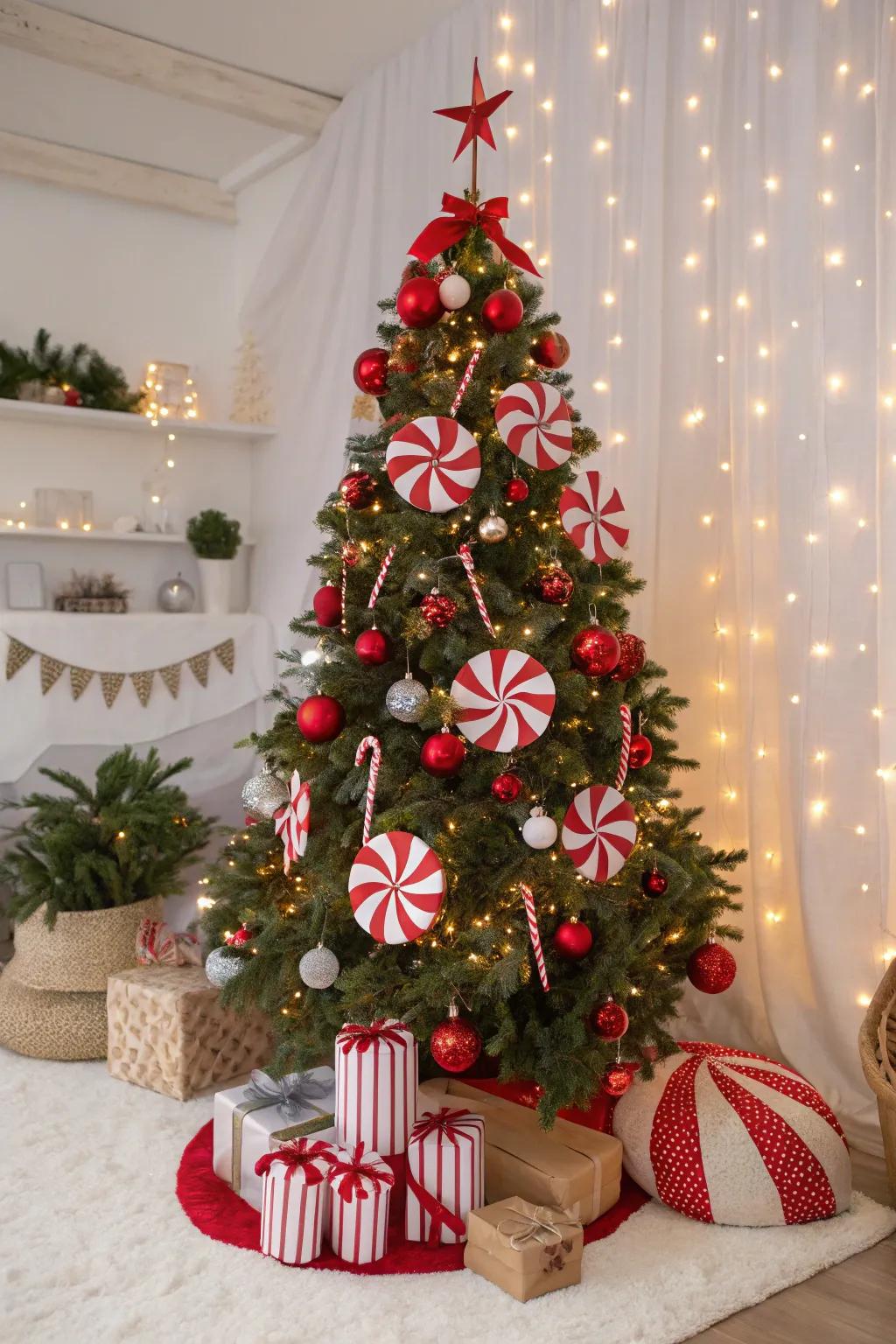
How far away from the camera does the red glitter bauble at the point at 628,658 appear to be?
1.96 meters

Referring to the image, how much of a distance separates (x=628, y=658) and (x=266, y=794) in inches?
27.1

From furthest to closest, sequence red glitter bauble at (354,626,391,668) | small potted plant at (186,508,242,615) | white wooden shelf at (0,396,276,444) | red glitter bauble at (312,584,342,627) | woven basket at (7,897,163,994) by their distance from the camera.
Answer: small potted plant at (186,508,242,615)
white wooden shelf at (0,396,276,444)
woven basket at (7,897,163,994)
red glitter bauble at (312,584,342,627)
red glitter bauble at (354,626,391,668)

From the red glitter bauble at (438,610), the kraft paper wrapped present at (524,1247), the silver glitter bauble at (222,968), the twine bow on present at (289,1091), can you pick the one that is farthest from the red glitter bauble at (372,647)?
the kraft paper wrapped present at (524,1247)

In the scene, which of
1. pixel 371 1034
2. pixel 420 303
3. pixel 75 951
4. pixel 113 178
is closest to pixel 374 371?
pixel 420 303

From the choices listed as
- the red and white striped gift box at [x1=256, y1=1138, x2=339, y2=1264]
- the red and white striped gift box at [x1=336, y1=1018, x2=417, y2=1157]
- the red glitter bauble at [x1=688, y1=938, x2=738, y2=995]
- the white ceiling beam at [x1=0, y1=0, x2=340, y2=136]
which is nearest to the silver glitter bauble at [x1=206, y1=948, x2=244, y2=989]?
the red and white striped gift box at [x1=336, y1=1018, x2=417, y2=1157]

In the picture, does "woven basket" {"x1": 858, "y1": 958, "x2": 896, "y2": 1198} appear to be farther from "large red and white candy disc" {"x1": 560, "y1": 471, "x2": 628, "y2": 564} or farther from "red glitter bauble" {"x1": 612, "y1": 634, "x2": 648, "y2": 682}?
"large red and white candy disc" {"x1": 560, "y1": 471, "x2": 628, "y2": 564}

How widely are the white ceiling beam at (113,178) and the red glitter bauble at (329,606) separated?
7.80 feet

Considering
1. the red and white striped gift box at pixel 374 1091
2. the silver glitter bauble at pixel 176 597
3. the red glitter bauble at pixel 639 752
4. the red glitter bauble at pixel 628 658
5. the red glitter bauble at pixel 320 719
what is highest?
the silver glitter bauble at pixel 176 597

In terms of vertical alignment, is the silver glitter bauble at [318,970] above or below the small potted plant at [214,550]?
below

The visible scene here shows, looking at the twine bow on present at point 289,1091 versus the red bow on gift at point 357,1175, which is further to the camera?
the twine bow on present at point 289,1091

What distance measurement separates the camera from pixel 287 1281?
1663 mm

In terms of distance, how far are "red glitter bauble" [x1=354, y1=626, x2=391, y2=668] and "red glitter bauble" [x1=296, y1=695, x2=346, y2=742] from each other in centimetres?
9

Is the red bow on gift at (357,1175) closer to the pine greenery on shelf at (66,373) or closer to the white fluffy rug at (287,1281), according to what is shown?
the white fluffy rug at (287,1281)

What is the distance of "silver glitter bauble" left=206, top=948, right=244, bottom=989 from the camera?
204cm
